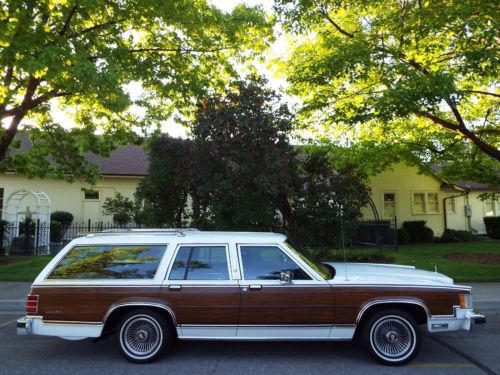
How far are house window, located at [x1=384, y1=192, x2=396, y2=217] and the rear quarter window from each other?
921 inches

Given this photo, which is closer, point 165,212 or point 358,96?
point 165,212

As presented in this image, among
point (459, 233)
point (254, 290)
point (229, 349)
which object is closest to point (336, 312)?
point (254, 290)

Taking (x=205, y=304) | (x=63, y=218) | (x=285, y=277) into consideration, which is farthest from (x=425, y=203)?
(x=205, y=304)

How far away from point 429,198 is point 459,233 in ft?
10.2

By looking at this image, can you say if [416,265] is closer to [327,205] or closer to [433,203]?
[327,205]

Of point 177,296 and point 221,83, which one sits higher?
point 221,83

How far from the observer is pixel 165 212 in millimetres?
12453

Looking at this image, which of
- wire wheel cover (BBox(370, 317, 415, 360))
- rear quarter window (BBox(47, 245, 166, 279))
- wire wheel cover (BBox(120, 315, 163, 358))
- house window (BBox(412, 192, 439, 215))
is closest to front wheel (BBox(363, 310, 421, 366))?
wire wheel cover (BBox(370, 317, 415, 360))

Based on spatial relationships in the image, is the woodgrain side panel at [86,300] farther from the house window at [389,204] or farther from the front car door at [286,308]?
the house window at [389,204]

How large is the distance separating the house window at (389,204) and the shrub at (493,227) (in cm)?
587

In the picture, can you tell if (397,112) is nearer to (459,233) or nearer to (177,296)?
(177,296)

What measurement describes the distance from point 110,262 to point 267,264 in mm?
2028

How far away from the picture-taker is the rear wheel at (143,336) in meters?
5.55

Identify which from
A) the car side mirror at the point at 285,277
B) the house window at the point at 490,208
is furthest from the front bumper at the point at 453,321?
the house window at the point at 490,208
